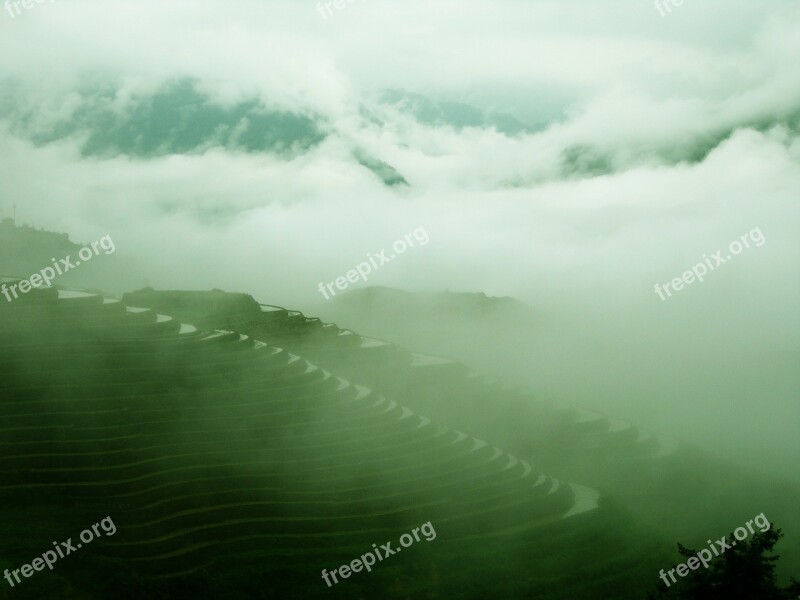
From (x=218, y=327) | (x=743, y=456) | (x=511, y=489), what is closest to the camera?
(x=511, y=489)

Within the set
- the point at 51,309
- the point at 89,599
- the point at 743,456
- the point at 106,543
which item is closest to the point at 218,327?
the point at 51,309

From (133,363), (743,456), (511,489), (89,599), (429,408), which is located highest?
(133,363)

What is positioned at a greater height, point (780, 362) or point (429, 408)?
point (429, 408)

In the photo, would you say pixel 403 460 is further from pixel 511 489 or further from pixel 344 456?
pixel 511 489

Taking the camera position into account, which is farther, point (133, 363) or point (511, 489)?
point (511, 489)

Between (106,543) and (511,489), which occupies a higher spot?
(106,543)

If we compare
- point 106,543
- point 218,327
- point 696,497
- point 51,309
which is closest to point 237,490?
point 106,543

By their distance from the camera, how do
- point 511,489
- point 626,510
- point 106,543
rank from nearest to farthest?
point 106,543
point 511,489
point 626,510

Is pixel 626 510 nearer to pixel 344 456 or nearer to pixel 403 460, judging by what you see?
pixel 403 460

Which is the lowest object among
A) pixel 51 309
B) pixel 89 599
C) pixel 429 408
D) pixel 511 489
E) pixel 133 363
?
pixel 511 489
